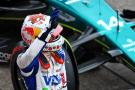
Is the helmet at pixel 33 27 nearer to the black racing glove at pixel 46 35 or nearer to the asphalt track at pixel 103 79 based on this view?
the black racing glove at pixel 46 35

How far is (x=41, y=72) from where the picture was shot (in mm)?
2396

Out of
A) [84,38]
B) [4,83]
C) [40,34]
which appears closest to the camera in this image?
[40,34]

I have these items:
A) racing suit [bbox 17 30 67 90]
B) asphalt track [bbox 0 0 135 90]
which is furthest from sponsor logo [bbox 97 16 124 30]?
racing suit [bbox 17 30 67 90]

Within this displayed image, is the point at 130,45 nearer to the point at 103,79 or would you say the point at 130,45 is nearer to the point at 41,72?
the point at 103,79

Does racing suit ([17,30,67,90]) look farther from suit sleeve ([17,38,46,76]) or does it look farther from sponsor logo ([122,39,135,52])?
sponsor logo ([122,39,135,52])

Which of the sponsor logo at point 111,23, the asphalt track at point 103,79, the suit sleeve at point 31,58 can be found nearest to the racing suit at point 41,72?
the suit sleeve at point 31,58

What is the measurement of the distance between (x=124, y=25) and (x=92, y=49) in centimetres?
28

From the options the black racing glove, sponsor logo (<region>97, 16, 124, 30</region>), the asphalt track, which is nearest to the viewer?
the black racing glove

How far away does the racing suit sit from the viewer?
7.64ft

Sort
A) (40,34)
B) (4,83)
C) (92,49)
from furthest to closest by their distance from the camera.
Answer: (4,83) → (92,49) → (40,34)

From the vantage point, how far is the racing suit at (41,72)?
2330 mm

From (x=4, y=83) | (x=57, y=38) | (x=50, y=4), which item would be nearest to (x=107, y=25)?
(x=50, y=4)

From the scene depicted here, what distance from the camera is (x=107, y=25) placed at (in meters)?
2.94

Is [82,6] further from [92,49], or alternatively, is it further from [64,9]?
[92,49]
